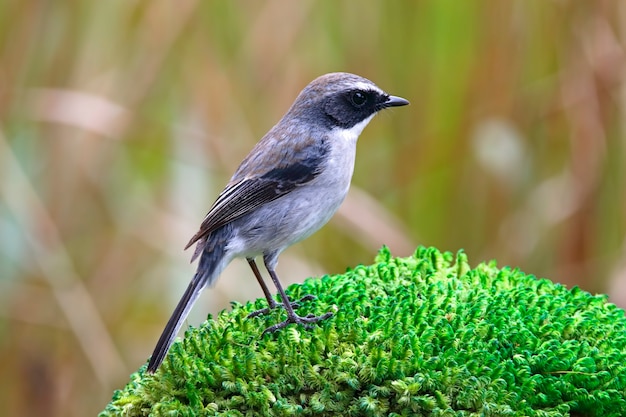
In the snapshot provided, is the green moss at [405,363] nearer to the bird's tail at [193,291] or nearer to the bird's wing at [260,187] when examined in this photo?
the bird's tail at [193,291]

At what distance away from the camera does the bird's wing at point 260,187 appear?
452 cm

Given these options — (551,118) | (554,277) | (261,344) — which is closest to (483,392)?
(261,344)

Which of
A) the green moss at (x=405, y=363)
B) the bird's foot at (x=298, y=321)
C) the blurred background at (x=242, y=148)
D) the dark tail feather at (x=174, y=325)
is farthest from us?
the blurred background at (x=242, y=148)

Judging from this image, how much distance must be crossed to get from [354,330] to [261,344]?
1.36 feet

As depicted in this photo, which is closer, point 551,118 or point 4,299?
point 4,299

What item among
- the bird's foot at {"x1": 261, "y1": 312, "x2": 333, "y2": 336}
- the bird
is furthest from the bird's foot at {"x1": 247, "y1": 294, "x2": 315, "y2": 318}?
the bird's foot at {"x1": 261, "y1": 312, "x2": 333, "y2": 336}

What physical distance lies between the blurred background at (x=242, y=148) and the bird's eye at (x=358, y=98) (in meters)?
1.36

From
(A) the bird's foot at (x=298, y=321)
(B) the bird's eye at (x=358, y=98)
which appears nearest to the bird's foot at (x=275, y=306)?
(A) the bird's foot at (x=298, y=321)

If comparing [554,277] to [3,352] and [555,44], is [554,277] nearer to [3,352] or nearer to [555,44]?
[555,44]

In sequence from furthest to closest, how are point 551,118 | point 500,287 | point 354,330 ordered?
point 551,118
point 500,287
point 354,330

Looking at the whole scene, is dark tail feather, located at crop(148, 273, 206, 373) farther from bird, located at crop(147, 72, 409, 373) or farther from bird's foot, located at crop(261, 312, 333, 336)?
bird's foot, located at crop(261, 312, 333, 336)

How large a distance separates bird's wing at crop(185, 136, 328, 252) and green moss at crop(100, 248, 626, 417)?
0.49 meters

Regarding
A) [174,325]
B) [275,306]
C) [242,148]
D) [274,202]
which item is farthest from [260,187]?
[242,148]

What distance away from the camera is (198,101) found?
6688mm
